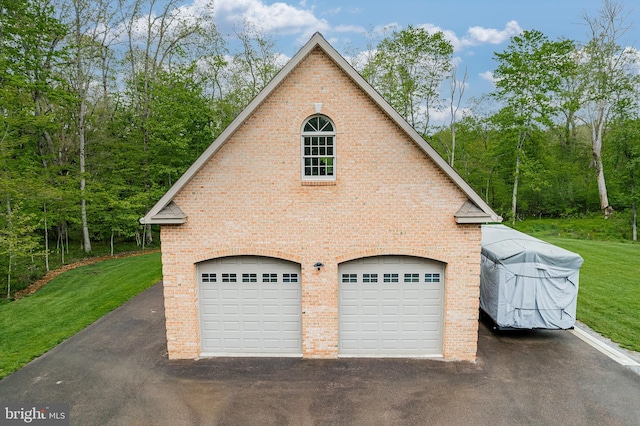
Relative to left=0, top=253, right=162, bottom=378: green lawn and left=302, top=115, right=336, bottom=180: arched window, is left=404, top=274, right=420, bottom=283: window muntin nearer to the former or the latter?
left=302, top=115, right=336, bottom=180: arched window

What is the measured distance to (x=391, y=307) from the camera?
9625 mm

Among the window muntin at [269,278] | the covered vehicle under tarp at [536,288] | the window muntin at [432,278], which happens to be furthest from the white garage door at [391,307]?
the covered vehicle under tarp at [536,288]

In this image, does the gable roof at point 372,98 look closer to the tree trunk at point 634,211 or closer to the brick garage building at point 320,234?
the brick garage building at point 320,234

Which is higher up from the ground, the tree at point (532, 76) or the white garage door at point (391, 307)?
the tree at point (532, 76)

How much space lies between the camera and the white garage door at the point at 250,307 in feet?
31.5

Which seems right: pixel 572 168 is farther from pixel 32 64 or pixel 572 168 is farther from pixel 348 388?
pixel 32 64

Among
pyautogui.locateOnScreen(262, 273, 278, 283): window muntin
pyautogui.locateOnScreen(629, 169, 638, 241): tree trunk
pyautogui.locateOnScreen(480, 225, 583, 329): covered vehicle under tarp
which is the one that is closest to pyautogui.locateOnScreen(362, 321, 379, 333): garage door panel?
pyautogui.locateOnScreen(262, 273, 278, 283): window muntin

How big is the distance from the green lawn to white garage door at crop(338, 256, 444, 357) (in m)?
8.90

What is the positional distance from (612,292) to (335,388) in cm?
1287

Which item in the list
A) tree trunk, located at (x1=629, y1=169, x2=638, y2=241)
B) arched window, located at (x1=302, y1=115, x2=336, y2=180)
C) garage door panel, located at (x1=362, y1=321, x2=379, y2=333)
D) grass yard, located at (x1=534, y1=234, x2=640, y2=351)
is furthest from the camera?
tree trunk, located at (x1=629, y1=169, x2=638, y2=241)

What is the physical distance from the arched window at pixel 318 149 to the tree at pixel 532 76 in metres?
22.5

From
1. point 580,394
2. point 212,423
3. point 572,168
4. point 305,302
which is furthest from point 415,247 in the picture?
point 572,168

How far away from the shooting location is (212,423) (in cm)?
716

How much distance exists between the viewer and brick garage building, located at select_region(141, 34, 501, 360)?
29.0 feet
